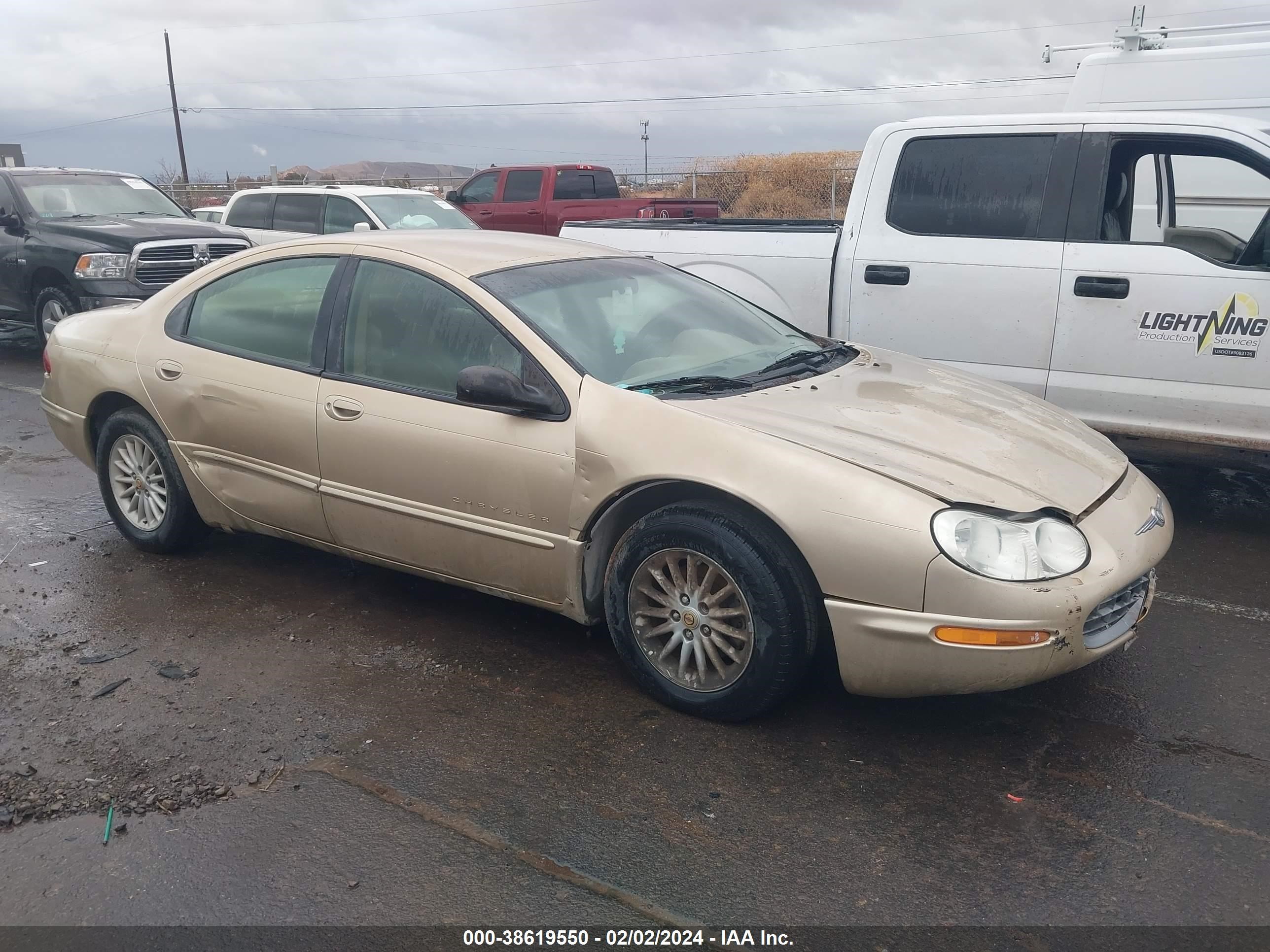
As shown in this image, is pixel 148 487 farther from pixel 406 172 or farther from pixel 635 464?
pixel 406 172

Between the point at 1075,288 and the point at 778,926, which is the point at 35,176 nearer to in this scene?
the point at 1075,288

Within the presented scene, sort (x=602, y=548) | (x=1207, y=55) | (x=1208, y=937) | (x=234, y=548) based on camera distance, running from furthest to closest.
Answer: (x=1207, y=55) < (x=234, y=548) < (x=602, y=548) < (x=1208, y=937)

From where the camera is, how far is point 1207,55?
7.49 meters

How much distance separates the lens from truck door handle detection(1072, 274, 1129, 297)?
5277 millimetres

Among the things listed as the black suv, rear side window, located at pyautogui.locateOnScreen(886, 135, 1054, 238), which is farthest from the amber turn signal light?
the black suv

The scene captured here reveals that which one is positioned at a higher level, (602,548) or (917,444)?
(917,444)

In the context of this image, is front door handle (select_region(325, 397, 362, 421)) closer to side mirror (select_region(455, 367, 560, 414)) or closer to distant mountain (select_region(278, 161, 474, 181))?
side mirror (select_region(455, 367, 560, 414))

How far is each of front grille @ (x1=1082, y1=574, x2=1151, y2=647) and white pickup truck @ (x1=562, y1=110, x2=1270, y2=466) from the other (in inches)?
84.8

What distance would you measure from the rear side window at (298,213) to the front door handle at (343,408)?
9.36 m

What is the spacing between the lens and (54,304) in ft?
33.6

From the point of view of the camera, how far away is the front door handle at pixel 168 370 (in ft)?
15.4

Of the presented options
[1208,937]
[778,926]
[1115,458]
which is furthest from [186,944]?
[1115,458]

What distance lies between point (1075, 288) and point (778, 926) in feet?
12.9

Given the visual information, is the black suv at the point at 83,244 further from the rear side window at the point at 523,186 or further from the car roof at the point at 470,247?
the rear side window at the point at 523,186
